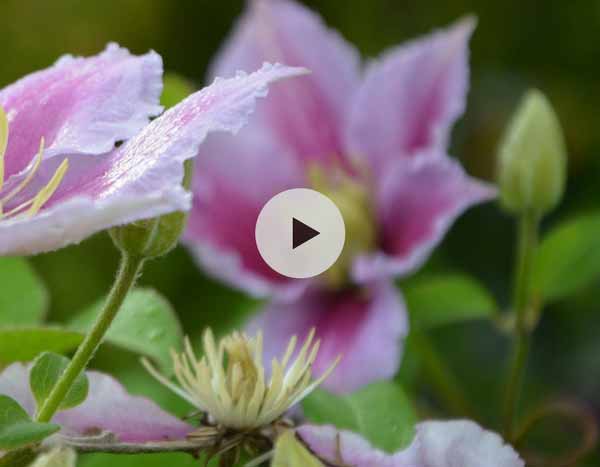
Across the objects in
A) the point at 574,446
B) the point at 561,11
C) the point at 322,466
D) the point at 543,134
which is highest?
the point at 561,11

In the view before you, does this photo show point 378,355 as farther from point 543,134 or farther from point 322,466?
point 322,466

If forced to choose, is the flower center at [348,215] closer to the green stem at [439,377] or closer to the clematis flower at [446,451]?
the green stem at [439,377]

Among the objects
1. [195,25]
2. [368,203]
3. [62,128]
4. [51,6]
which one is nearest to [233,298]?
[368,203]

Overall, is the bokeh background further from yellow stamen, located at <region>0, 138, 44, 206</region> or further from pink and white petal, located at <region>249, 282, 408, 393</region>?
yellow stamen, located at <region>0, 138, 44, 206</region>

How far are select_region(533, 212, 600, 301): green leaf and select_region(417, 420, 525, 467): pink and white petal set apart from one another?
0.31m

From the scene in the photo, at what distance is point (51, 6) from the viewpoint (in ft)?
3.92

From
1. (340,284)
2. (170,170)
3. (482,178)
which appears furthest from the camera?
(482,178)

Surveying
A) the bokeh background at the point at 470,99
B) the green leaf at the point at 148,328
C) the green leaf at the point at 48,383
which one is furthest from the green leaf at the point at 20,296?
the bokeh background at the point at 470,99

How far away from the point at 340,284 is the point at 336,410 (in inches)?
11.7

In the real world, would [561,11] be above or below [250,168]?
above

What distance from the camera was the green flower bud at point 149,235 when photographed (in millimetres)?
352

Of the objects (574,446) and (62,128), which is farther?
(574,446)

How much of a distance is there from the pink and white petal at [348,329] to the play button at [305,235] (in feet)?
0.50

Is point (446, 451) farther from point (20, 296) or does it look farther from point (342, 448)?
point (20, 296)
